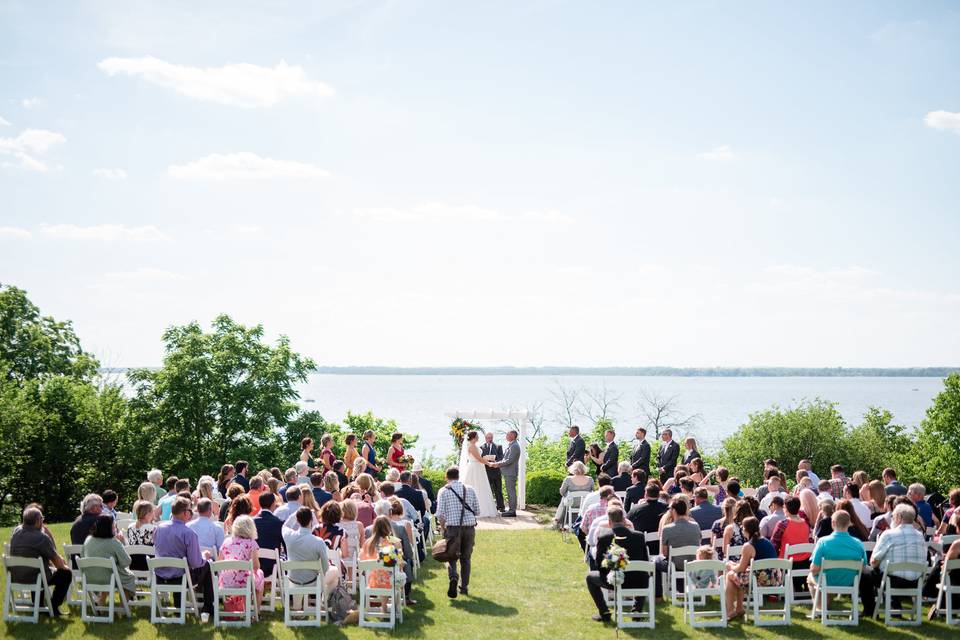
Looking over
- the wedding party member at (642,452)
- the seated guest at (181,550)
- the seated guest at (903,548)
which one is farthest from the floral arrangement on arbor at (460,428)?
the seated guest at (903,548)

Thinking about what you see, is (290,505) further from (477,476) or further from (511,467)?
(511,467)

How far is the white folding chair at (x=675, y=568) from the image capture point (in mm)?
10359

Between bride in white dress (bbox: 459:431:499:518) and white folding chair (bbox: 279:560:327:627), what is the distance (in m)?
8.47

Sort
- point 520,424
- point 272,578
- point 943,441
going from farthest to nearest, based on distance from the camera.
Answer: point 520,424 < point 943,441 < point 272,578

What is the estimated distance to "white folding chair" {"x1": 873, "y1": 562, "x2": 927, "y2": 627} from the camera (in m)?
9.41

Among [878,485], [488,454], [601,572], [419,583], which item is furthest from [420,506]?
[878,485]

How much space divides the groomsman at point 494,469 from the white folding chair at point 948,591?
10.2 meters

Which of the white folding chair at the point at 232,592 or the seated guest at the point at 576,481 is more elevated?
the seated guest at the point at 576,481

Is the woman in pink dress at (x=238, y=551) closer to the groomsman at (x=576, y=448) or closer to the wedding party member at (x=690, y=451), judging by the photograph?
the groomsman at (x=576, y=448)

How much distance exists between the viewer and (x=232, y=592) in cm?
936

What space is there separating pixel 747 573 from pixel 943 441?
34.0 ft

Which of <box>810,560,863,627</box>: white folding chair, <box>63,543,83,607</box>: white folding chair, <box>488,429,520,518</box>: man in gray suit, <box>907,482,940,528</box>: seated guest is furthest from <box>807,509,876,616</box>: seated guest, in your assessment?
<box>488,429,520,518</box>: man in gray suit

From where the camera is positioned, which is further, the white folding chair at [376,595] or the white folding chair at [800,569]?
the white folding chair at [800,569]

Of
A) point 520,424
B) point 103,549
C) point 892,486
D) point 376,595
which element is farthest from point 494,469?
point 103,549
